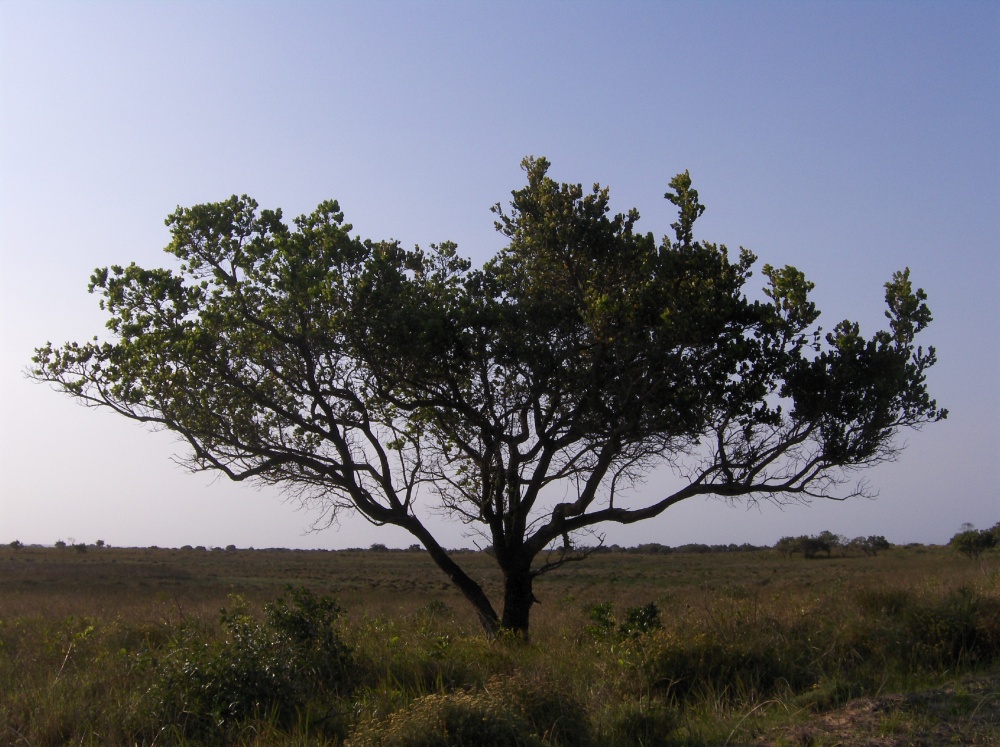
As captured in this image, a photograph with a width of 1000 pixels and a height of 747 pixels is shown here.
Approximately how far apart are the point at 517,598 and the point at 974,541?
110ft

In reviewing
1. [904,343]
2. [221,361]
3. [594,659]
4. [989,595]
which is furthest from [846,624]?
[221,361]

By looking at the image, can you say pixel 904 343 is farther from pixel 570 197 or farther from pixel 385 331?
pixel 385 331

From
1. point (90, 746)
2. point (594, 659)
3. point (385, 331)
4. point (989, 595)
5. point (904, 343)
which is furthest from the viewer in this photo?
point (904, 343)

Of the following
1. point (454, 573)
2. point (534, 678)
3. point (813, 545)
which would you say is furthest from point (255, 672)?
point (813, 545)

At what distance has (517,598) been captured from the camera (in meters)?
13.6

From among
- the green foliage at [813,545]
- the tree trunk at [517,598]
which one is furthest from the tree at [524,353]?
the green foliage at [813,545]

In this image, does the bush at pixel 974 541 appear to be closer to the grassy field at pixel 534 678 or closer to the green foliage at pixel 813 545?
the green foliage at pixel 813 545

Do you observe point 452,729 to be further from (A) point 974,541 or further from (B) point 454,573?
(A) point 974,541

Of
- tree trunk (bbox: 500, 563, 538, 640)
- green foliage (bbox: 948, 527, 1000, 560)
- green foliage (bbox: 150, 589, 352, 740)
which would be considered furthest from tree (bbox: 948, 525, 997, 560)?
green foliage (bbox: 150, 589, 352, 740)

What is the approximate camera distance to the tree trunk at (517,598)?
44.2 feet

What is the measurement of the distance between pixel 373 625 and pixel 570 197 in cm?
670

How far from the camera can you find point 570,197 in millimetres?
13008

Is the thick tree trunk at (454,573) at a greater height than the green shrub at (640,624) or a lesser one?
greater

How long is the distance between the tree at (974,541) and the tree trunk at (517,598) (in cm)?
3149
